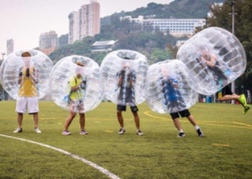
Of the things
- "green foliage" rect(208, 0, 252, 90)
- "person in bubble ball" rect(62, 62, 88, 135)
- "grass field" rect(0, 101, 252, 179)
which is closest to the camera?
"grass field" rect(0, 101, 252, 179)

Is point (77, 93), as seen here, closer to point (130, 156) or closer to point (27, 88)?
point (27, 88)

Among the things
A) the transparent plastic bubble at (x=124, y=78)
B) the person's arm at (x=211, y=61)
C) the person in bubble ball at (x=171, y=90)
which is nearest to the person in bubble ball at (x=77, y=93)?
the transparent plastic bubble at (x=124, y=78)

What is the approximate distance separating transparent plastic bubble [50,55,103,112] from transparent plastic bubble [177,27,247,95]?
7.79ft

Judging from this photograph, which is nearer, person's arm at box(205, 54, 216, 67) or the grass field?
the grass field

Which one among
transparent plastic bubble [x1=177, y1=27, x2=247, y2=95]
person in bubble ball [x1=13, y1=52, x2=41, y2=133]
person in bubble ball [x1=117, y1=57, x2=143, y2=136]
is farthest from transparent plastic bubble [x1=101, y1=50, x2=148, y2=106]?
person in bubble ball [x1=13, y1=52, x2=41, y2=133]

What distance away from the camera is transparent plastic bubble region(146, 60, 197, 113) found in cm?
1052

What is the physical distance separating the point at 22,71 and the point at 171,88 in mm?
3781

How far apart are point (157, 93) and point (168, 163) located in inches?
150

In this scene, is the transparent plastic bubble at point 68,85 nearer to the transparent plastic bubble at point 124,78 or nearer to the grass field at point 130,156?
the transparent plastic bubble at point 124,78

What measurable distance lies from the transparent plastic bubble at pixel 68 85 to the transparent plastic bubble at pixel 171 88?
1411 mm

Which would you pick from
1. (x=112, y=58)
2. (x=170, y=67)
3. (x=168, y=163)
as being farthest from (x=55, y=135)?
(x=168, y=163)

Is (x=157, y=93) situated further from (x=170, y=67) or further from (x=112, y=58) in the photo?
(x=112, y=58)

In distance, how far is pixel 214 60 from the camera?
10.0 m

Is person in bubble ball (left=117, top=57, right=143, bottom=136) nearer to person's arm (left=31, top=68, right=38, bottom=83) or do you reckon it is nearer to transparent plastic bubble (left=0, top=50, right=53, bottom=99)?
transparent plastic bubble (left=0, top=50, right=53, bottom=99)
